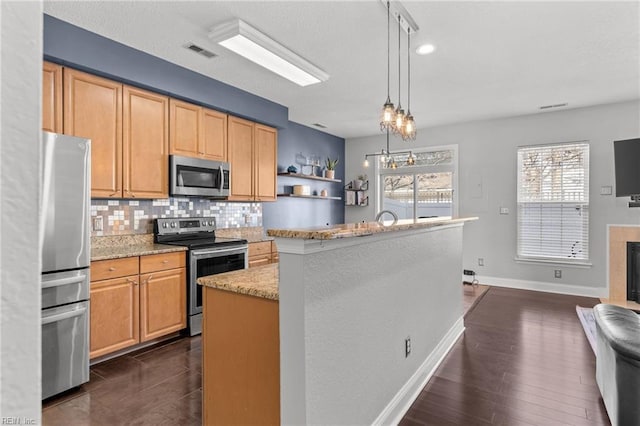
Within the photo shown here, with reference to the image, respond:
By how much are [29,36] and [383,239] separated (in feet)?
6.00

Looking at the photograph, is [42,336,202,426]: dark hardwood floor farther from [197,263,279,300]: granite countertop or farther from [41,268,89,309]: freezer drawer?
[197,263,279,300]: granite countertop

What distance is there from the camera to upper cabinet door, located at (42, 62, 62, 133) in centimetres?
276

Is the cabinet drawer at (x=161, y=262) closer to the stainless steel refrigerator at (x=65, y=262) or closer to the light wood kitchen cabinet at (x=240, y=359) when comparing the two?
the stainless steel refrigerator at (x=65, y=262)

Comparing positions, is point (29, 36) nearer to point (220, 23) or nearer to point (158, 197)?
point (220, 23)

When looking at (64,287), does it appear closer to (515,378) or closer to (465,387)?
(465,387)

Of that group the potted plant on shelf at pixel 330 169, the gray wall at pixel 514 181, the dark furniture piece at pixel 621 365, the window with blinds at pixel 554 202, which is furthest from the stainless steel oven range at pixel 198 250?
the window with blinds at pixel 554 202

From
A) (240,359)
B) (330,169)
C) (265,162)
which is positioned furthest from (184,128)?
(330,169)

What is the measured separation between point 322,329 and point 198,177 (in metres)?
2.90

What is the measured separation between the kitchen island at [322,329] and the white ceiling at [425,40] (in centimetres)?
172

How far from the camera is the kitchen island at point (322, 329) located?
4.68 ft

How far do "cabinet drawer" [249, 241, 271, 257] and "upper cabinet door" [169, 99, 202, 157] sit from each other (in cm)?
128

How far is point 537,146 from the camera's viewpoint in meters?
5.38

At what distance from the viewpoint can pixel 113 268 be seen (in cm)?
293

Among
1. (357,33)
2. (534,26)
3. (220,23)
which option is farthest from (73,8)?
(534,26)
